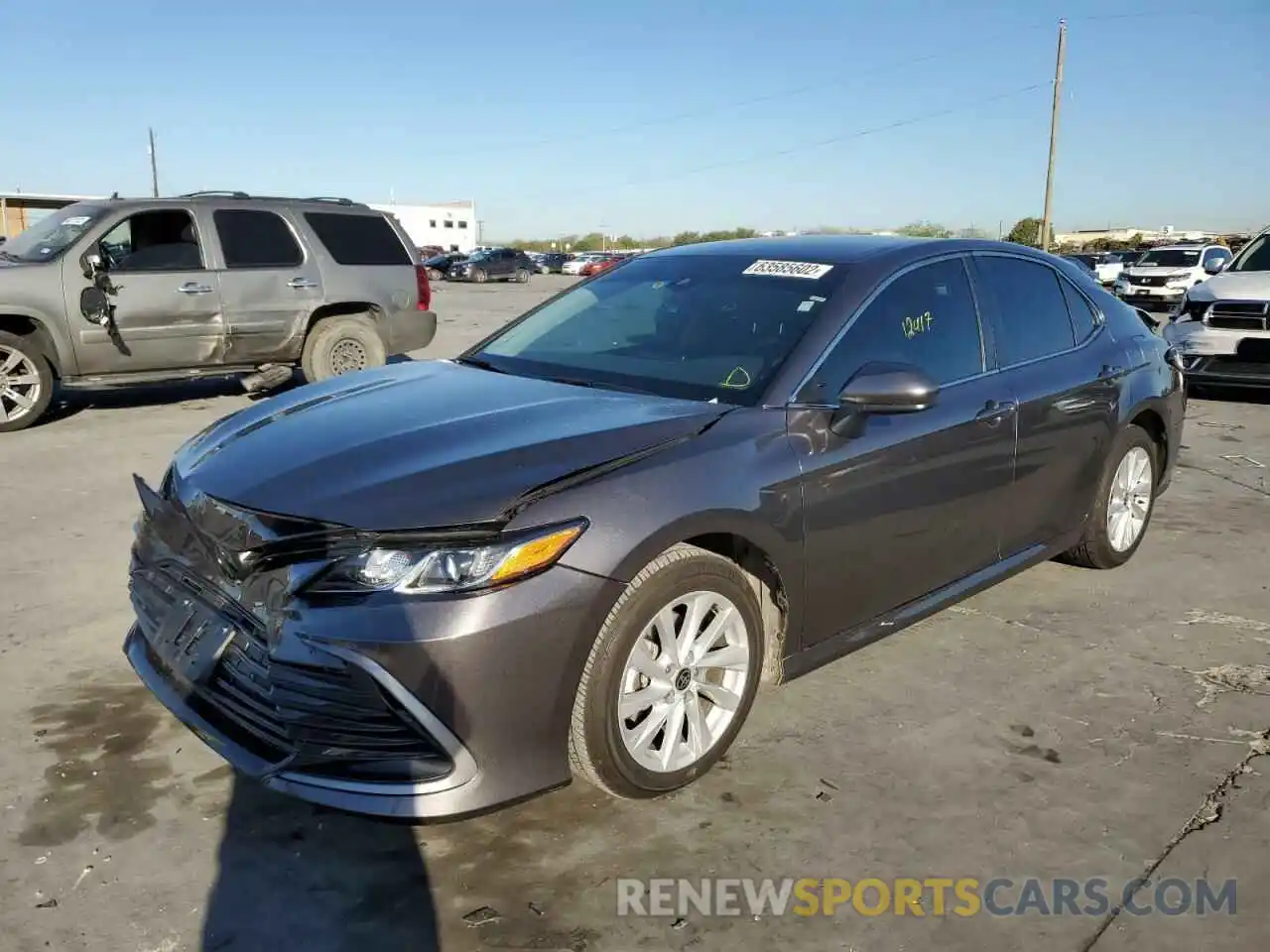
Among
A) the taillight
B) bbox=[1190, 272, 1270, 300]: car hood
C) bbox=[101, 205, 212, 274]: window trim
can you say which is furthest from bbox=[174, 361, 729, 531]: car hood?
bbox=[1190, 272, 1270, 300]: car hood

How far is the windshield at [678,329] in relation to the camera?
140 inches

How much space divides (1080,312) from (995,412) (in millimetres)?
1188

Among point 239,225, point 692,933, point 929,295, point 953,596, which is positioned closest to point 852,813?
point 692,933

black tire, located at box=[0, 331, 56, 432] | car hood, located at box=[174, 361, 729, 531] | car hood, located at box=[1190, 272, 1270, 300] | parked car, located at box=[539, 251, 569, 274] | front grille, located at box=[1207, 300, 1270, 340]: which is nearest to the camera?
car hood, located at box=[174, 361, 729, 531]

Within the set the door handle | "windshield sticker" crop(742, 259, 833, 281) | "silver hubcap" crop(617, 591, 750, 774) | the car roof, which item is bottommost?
"silver hubcap" crop(617, 591, 750, 774)

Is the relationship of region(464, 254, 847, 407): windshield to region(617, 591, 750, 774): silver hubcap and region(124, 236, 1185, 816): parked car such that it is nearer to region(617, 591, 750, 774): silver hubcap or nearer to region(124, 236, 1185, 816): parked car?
region(124, 236, 1185, 816): parked car

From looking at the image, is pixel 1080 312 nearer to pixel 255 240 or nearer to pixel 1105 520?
pixel 1105 520

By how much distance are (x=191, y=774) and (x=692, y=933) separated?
5.46 feet

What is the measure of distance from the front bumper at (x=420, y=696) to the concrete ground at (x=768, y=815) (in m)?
0.19

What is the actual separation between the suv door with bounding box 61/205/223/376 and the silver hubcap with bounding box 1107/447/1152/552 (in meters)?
7.42

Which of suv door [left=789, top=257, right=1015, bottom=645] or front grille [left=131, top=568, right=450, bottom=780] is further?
suv door [left=789, top=257, right=1015, bottom=645]

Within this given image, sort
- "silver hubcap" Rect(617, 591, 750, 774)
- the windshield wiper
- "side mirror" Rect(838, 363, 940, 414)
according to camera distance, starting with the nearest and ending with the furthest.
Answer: "silver hubcap" Rect(617, 591, 750, 774) → "side mirror" Rect(838, 363, 940, 414) → the windshield wiper

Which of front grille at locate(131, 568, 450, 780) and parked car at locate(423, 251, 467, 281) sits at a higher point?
parked car at locate(423, 251, 467, 281)

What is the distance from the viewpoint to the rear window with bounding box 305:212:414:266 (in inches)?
386
